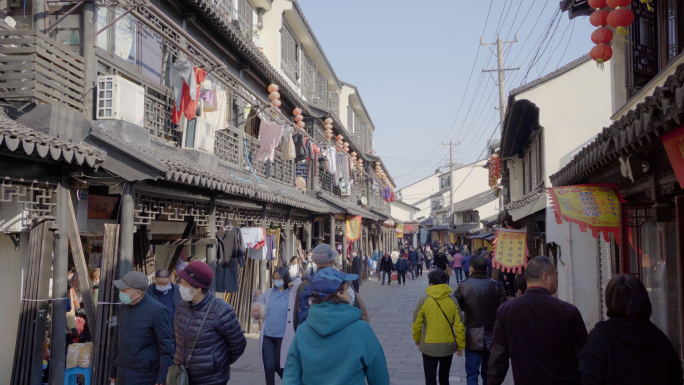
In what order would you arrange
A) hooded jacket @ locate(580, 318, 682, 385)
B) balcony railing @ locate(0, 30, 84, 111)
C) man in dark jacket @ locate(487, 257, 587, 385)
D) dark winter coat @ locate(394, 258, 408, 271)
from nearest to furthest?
hooded jacket @ locate(580, 318, 682, 385)
man in dark jacket @ locate(487, 257, 587, 385)
balcony railing @ locate(0, 30, 84, 111)
dark winter coat @ locate(394, 258, 408, 271)

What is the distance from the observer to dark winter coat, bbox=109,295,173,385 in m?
5.54

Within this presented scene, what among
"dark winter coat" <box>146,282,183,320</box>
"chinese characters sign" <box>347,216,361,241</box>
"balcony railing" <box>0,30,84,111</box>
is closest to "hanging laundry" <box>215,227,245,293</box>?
"dark winter coat" <box>146,282,183,320</box>

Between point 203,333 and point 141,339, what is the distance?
102 centimetres

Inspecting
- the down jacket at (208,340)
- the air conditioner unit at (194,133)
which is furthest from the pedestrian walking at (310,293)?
the air conditioner unit at (194,133)

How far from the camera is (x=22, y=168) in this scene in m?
6.43

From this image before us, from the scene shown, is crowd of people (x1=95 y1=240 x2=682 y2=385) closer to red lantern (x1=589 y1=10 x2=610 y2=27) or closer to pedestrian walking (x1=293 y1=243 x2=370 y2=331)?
pedestrian walking (x1=293 y1=243 x2=370 y2=331)

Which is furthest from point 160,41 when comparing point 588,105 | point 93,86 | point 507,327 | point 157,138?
point 588,105

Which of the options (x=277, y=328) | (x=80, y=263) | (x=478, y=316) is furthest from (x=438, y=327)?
(x=80, y=263)

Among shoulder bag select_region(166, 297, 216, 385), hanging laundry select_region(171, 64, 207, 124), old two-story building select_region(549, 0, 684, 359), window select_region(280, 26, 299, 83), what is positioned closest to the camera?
old two-story building select_region(549, 0, 684, 359)

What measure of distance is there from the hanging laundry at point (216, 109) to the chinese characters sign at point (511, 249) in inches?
299

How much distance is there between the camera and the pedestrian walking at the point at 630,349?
3.64 metres

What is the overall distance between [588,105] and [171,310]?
504 inches

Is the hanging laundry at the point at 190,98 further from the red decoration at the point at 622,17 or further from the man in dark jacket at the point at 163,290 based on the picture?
the red decoration at the point at 622,17

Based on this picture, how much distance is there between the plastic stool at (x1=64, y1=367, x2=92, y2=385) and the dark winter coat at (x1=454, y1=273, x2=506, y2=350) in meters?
5.05
